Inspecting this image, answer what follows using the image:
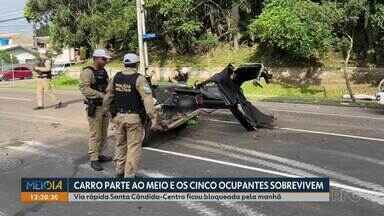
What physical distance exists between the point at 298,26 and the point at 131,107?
19797mm

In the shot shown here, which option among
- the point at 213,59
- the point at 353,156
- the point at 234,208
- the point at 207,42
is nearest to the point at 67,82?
the point at 207,42

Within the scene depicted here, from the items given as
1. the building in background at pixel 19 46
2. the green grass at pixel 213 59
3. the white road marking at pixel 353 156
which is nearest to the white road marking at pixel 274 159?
the white road marking at pixel 353 156

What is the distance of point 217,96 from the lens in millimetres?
12453

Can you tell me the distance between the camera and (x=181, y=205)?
290 inches

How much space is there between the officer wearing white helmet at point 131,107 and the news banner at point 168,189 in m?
0.52

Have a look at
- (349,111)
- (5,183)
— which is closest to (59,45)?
(349,111)

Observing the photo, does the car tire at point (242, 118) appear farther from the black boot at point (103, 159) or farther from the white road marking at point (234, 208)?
the white road marking at point (234, 208)

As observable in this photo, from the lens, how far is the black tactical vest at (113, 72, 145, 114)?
805cm

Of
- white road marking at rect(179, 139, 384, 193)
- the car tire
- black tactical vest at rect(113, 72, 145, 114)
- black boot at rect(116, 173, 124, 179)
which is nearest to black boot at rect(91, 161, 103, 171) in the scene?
black boot at rect(116, 173, 124, 179)

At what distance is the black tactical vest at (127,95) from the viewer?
8047mm

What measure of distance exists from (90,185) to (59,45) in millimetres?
39398

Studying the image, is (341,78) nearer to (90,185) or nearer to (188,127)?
(188,127)

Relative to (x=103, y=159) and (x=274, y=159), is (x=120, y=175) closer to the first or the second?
(x=103, y=159)

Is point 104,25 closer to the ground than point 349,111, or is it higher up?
higher up
